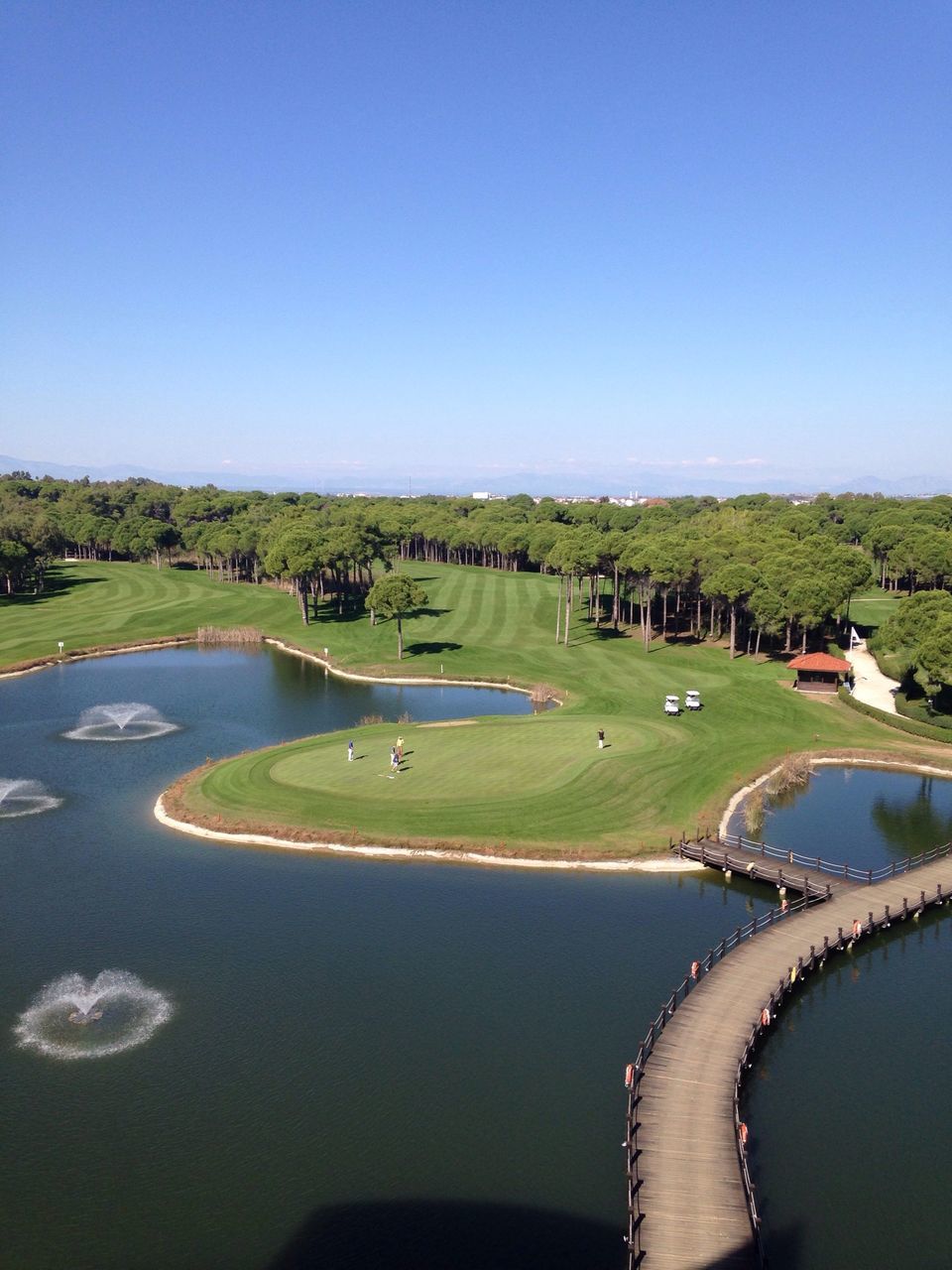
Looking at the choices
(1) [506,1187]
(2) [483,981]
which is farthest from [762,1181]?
(2) [483,981]

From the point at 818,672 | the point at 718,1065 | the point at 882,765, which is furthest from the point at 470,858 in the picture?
the point at 818,672

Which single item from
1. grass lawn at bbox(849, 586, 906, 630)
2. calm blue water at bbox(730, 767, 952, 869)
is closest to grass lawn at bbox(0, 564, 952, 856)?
calm blue water at bbox(730, 767, 952, 869)

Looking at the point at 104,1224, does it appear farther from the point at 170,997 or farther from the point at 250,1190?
the point at 170,997

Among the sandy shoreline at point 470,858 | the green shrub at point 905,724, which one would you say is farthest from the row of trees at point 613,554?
the sandy shoreline at point 470,858

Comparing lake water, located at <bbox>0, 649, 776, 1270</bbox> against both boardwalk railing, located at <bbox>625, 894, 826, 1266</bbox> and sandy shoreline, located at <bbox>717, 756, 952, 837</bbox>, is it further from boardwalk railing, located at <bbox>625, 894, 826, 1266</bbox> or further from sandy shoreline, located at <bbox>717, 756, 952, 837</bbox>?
sandy shoreline, located at <bbox>717, 756, 952, 837</bbox>

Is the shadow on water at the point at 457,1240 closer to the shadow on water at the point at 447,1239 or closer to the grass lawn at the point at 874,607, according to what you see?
the shadow on water at the point at 447,1239

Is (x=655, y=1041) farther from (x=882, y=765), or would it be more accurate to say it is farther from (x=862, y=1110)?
(x=882, y=765)
